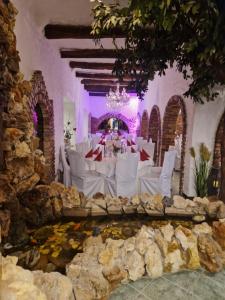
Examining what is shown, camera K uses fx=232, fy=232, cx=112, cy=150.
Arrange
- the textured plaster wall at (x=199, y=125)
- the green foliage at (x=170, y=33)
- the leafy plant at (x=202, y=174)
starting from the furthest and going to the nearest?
the textured plaster wall at (x=199, y=125), the leafy plant at (x=202, y=174), the green foliage at (x=170, y=33)

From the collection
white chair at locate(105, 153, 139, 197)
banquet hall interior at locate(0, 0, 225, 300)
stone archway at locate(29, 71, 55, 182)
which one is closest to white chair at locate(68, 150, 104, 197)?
banquet hall interior at locate(0, 0, 225, 300)

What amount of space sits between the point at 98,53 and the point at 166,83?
192 centimetres

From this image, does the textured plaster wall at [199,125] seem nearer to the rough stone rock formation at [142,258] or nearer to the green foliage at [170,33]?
the green foliage at [170,33]

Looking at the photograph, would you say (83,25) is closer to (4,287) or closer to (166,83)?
(166,83)

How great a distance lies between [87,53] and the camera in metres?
4.41

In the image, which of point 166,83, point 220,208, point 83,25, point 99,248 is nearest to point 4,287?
point 99,248

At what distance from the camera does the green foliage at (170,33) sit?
1.36 meters

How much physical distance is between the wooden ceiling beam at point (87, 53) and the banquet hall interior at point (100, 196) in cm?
18

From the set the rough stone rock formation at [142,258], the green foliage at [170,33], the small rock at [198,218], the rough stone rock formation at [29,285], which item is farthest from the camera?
the small rock at [198,218]

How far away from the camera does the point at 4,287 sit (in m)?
0.92

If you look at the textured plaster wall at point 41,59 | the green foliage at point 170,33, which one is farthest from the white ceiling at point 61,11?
the green foliage at point 170,33

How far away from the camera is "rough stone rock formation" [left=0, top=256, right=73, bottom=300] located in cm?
91

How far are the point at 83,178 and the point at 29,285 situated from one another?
2886 millimetres

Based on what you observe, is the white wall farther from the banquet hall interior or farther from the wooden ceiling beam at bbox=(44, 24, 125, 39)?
the wooden ceiling beam at bbox=(44, 24, 125, 39)
